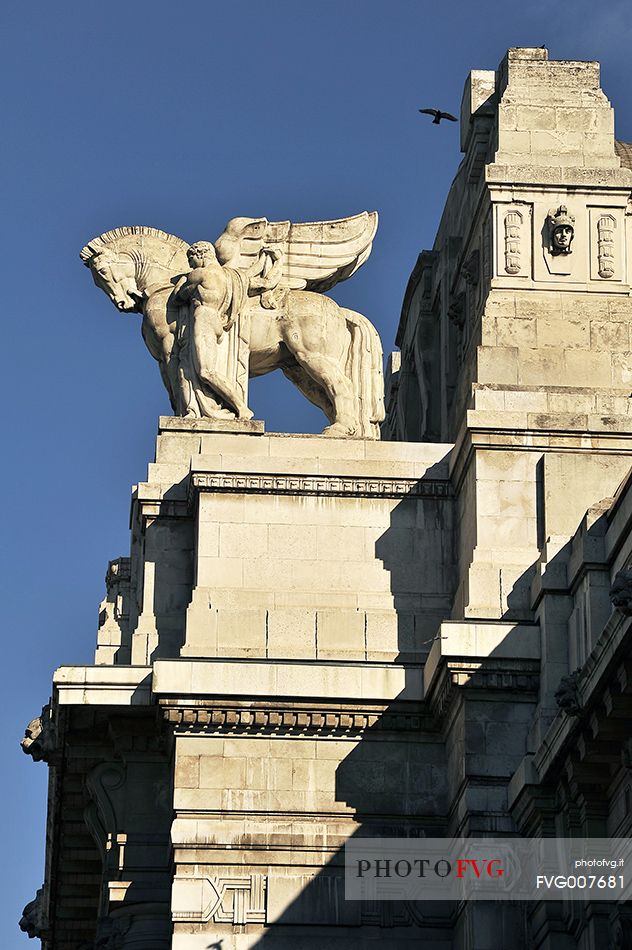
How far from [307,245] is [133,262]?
3216 mm

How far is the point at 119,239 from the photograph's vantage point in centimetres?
5006

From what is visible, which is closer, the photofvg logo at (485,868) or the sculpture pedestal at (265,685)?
the photofvg logo at (485,868)

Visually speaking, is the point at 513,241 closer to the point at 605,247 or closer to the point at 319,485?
the point at 605,247

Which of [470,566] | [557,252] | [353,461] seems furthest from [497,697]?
[557,252]

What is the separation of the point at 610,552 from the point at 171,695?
7.34 meters

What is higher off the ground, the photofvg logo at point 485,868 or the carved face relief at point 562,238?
the carved face relief at point 562,238

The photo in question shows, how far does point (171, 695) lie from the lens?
4231 cm

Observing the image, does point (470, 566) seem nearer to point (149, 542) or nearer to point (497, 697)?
point (497, 697)

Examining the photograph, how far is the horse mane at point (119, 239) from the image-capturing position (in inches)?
1969

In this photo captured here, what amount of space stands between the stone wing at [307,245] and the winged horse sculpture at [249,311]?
0.7 inches

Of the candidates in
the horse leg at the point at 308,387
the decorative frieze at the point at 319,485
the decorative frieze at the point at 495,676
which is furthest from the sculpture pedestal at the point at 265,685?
the horse leg at the point at 308,387

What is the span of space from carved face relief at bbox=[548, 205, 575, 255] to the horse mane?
744 centimetres

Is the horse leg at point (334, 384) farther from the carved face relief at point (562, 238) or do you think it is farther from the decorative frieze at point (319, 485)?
the carved face relief at point (562, 238)

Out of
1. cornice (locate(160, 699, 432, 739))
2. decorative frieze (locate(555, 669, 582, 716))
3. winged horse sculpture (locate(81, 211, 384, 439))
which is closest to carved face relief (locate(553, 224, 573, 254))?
winged horse sculpture (locate(81, 211, 384, 439))
